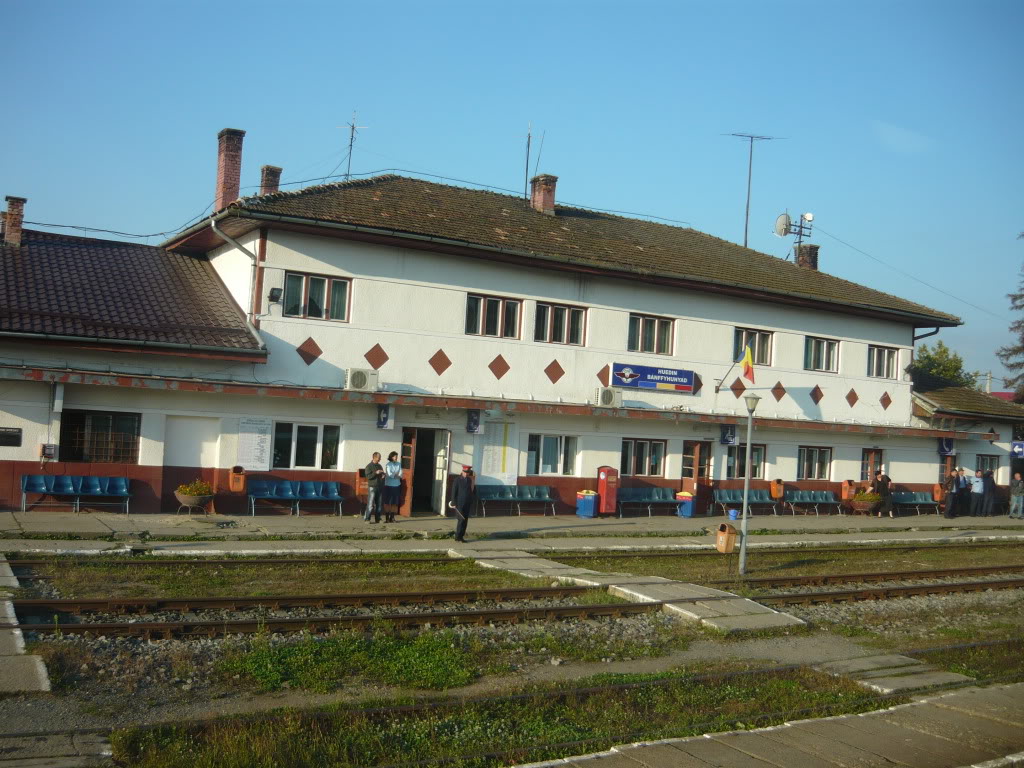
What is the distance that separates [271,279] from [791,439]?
52.7ft

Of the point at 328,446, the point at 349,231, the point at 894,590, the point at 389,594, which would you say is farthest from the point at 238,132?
the point at 894,590

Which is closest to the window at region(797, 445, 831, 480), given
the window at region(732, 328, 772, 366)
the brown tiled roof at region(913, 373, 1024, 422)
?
the window at region(732, 328, 772, 366)

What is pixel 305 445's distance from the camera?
22062mm

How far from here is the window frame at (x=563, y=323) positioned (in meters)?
24.7

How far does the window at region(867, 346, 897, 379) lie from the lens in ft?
102

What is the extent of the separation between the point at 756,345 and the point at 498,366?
8659 mm

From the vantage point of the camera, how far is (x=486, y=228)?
81.1 ft

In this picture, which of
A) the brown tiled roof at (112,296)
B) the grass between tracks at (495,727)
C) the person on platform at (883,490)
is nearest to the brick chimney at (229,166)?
the brown tiled roof at (112,296)

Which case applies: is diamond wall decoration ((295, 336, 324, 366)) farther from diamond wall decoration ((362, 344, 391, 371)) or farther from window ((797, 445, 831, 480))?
window ((797, 445, 831, 480))

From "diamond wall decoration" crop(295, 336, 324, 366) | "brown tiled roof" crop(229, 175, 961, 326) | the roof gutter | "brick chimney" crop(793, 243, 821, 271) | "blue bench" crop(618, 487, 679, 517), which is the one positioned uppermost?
"brick chimney" crop(793, 243, 821, 271)

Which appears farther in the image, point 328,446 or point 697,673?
point 328,446

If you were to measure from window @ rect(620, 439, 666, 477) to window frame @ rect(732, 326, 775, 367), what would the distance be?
138 inches

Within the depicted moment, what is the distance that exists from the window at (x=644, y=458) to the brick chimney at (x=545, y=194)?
718cm

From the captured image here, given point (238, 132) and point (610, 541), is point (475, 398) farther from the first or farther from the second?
point (238, 132)
